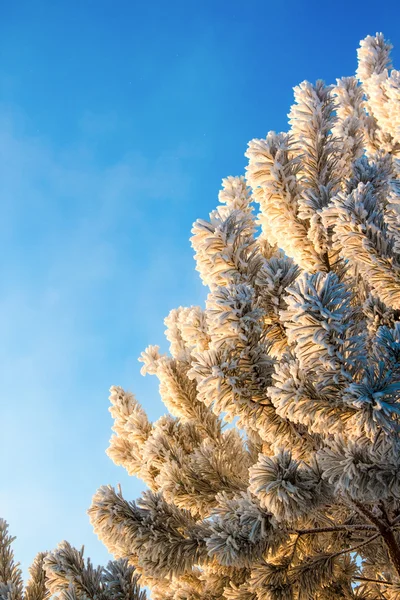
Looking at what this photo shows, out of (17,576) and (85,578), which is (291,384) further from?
(17,576)

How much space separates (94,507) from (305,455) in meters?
1.26

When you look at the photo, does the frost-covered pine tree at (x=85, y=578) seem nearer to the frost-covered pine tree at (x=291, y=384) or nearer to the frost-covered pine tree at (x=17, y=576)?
the frost-covered pine tree at (x=291, y=384)

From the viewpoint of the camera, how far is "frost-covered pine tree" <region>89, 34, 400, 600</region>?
1927 millimetres

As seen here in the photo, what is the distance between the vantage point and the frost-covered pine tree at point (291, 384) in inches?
75.9

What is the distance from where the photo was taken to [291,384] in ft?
6.63

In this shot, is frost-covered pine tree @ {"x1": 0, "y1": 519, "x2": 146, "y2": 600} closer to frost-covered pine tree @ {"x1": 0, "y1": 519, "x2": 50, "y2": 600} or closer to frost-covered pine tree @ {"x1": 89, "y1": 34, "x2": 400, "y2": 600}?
frost-covered pine tree @ {"x1": 89, "y1": 34, "x2": 400, "y2": 600}

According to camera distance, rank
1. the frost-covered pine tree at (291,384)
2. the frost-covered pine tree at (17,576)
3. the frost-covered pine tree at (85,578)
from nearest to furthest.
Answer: the frost-covered pine tree at (291,384)
the frost-covered pine tree at (85,578)
the frost-covered pine tree at (17,576)

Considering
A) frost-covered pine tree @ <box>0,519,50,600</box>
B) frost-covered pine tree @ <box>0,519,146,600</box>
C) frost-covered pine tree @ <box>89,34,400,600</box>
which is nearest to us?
frost-covered pine tree @ <box>89,34,400,600</box>

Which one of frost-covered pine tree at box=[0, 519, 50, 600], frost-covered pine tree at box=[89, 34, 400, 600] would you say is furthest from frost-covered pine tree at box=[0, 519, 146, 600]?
frost-covered pine tree at box=[0, 519, 50, 600]

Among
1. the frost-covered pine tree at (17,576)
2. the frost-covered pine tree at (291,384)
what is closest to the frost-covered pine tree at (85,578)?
the frost-covered pine tree at (291,384)

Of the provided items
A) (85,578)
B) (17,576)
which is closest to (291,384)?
(85,578)

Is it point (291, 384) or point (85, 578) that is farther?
point (85, 578)

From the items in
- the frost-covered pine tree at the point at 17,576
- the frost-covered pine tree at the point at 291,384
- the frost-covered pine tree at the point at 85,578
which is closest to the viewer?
the frost-covered pine tree at the point at 291,384

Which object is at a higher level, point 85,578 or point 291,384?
point 291,384
